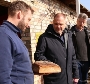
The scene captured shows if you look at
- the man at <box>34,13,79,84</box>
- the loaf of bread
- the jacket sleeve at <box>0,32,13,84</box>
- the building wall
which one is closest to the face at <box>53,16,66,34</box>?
the man at <box>34,13,79,84</box>

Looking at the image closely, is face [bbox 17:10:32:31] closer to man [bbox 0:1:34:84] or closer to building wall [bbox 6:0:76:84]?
man [bbox 0:1:34:84]

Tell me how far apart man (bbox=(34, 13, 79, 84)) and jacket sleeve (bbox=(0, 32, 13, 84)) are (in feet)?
3.77

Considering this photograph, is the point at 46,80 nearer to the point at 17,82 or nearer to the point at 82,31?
the point at 17,82

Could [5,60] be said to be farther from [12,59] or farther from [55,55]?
[55,55]

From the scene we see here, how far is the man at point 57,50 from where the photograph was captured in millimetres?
2967

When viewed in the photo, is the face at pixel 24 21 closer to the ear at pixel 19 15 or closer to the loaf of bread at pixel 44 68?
the ear at pixel 19 15

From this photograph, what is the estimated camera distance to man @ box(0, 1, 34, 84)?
5.85ft

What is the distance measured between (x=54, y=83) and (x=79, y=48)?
1250 millimetres

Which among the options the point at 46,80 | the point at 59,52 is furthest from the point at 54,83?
the point at 59,52

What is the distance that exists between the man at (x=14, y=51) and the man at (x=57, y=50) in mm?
869

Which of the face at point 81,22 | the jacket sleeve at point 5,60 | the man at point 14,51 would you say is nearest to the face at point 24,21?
the man at point 14,51

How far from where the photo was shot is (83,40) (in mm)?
4066

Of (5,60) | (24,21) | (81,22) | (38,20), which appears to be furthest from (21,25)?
(38,20)

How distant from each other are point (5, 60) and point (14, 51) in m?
0.12
